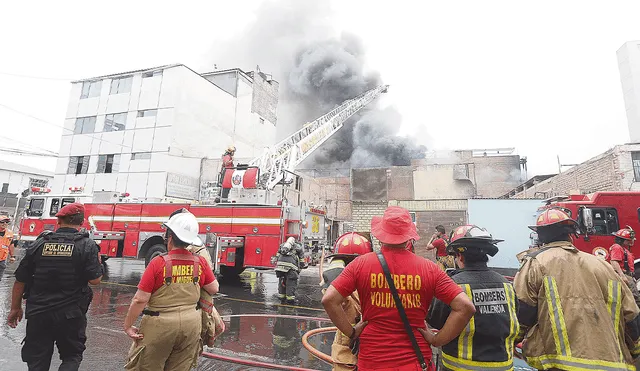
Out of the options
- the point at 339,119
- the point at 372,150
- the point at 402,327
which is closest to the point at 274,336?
the point at 402,327

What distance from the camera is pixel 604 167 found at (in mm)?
11945

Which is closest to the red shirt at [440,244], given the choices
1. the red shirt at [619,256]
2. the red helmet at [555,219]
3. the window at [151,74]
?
the red shirt at [619,256]

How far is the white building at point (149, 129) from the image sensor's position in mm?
23922

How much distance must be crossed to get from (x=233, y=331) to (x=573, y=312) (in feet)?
14.7

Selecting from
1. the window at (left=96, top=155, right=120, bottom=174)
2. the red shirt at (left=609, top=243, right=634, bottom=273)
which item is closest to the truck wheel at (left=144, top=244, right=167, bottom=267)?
the red shirt at (left=609, top=243, right=634, bottom=273)

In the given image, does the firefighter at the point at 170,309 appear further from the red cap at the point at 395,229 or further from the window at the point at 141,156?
the window at the point at 141,156

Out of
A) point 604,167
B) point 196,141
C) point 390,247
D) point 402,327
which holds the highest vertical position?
point 196,141

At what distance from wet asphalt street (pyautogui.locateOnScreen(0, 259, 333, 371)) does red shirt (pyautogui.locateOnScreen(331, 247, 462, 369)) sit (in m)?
2.41

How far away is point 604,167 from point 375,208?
452 inches

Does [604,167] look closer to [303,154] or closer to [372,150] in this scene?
[303,154]

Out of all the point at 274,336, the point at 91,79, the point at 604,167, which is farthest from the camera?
the point at 91,79

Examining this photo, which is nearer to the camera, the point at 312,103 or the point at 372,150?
the point at 372,150

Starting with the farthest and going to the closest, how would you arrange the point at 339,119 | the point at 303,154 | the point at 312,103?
the point at 312,103 → the point at 339,119 → the point at 303,154

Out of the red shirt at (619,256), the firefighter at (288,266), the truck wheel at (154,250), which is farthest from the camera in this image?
the truck wheel at (154,250)
